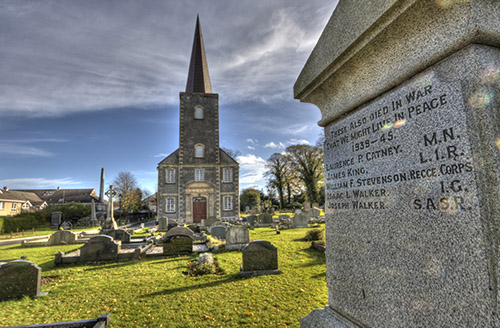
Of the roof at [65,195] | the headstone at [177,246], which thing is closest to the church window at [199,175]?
the headstone at [177,246]

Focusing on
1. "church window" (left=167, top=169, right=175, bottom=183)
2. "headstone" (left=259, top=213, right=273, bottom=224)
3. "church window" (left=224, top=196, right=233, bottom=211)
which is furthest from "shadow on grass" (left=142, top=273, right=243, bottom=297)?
"church window" (left=167, top=169, right=175, bottom=183)

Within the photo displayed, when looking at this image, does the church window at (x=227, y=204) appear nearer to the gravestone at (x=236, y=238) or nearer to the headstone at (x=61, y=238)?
the headstone at (x=61, y=238)

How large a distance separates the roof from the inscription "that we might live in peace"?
6091 cm

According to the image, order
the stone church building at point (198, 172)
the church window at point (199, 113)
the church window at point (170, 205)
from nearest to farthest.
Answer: the church window at point (170, 205), the stone church building at point (198, 172), the church window at point (199, 113)

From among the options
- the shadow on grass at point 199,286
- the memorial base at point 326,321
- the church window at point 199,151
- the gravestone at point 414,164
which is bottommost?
the shadow on grass at point 199,286

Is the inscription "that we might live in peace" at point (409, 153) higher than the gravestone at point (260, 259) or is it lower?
higher

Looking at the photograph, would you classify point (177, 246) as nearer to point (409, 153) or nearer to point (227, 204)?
point (409, 153)

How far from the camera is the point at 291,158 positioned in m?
38.2

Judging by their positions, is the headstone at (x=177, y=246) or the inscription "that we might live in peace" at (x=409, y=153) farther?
the headstone at (x=177, y=246)

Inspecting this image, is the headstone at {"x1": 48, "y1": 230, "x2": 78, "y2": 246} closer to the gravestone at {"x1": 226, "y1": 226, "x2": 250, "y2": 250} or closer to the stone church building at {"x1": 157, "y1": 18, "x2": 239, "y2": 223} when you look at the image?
the gravestone at {"x1": 226, "y1": 226, "x2": 250, "y2": 250}

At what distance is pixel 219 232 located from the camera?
1351 centimetres

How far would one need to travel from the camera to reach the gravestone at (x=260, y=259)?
699 centimetres

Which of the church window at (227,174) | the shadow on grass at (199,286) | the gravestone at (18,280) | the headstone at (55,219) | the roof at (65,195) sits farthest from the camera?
the roof at (65,195)

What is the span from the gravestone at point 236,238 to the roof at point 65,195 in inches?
2060
